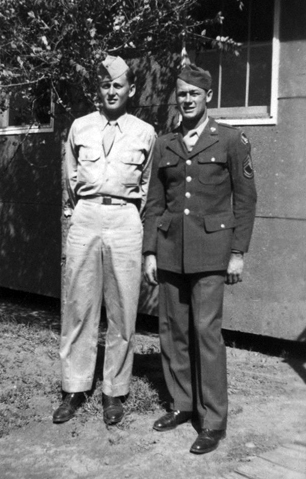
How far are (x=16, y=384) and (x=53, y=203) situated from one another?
10.6ft

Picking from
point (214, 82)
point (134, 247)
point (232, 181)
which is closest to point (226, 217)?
point (232, 181)

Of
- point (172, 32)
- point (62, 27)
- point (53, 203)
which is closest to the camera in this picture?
point (62, 27)

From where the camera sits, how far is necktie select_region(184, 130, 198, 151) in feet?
14.1

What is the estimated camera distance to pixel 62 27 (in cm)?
522

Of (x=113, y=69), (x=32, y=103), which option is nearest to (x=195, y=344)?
(x=113, y=69)

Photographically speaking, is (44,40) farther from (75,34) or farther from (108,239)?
(108,239)

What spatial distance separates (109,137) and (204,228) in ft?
3.02

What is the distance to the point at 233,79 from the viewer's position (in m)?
6.69

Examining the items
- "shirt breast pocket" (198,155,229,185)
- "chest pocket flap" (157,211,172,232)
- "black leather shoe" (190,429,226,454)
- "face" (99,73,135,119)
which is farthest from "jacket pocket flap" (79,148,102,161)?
"black leather shoe" (190,429,226,454)

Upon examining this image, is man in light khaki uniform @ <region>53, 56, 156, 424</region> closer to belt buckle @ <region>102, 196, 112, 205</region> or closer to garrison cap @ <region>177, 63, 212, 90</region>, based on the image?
belt buckle @ <region>102, 196, 112, 205</region>

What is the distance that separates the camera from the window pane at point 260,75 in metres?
6.46

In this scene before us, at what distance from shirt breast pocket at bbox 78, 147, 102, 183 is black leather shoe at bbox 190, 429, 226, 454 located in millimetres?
1709

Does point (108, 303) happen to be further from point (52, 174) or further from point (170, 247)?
point (52, 174)

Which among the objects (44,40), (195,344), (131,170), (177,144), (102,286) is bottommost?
(195,344)
